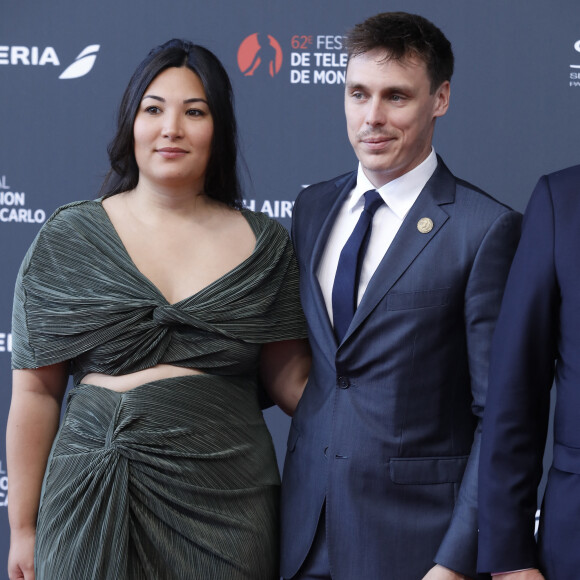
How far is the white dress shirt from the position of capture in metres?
1.96

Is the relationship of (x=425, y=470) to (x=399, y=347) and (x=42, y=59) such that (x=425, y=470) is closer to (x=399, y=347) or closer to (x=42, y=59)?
(x=399, y=347)

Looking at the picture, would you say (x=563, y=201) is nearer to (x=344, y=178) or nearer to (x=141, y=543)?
(x=344, y=178)

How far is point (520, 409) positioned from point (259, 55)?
2.24 m

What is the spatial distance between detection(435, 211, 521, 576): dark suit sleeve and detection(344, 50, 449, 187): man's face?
26cm

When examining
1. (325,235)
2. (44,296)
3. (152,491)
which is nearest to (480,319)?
(325,235)

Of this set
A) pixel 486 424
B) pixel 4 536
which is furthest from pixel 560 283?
pixel 4 536

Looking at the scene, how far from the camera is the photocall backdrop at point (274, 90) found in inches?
135

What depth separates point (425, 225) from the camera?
1910mm

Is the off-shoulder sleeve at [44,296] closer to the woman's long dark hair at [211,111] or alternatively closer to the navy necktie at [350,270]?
the woman's long dark hair at [211,111]

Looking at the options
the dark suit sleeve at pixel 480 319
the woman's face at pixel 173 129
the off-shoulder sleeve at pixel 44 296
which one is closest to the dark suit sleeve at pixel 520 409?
the dark suit sleeve at pixel 480 319

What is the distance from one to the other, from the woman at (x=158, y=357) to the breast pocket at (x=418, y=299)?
299 millimetres

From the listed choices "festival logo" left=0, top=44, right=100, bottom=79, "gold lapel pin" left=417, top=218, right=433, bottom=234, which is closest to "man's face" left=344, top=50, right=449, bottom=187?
"gold lapel pin" left=417, top=218, right=433, bottom=234

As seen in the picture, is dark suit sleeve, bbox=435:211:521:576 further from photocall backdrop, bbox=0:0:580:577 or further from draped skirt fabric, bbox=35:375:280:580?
photocall backdrop, bbox=0:0:580:577

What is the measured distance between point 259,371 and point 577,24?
6.64 feet
